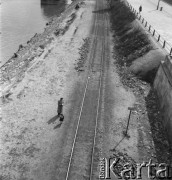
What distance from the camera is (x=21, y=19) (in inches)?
2415

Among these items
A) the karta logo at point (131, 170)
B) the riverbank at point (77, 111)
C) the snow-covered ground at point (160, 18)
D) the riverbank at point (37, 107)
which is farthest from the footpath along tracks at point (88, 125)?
the snow-covered ground at point (160, 18)

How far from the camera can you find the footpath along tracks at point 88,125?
1557 cm

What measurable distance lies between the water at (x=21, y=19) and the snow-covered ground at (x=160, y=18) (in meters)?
22.7

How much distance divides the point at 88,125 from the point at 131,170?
5.04 metres

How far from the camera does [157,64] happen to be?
27.5m

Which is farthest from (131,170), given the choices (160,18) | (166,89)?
(160,18)

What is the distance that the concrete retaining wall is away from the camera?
65.1 ft

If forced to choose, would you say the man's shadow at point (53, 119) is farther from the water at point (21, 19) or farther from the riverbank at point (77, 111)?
the water at point (21, 19)

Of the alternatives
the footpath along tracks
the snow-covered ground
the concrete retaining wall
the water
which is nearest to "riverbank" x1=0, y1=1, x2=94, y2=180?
the footpath along tracks

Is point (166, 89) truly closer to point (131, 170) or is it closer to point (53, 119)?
point (131, 170)

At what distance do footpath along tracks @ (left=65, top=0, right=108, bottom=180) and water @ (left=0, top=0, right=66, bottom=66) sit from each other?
50.3 ft

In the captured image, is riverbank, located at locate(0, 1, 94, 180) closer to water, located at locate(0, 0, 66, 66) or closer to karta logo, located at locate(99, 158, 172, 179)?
karta logo, located at locate(99, 158, 172, 179)

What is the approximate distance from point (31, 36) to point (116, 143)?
38.0 metres

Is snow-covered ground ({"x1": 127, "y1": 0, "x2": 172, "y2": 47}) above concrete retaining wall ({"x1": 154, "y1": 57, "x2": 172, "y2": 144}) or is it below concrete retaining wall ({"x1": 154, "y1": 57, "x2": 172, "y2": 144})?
above
